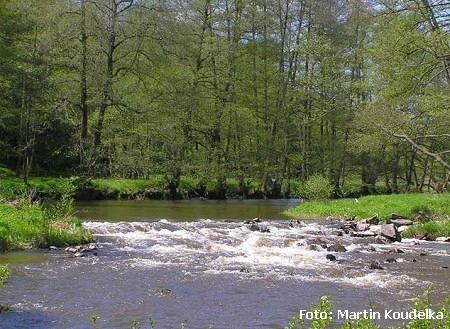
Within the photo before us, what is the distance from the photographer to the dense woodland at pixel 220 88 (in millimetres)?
25859

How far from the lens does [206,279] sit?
1115 centimetres

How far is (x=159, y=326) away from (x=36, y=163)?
32.2 m

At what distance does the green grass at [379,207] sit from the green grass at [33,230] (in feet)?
42.8

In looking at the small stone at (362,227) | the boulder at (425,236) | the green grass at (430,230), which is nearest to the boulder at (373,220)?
the small stone at (362,227)

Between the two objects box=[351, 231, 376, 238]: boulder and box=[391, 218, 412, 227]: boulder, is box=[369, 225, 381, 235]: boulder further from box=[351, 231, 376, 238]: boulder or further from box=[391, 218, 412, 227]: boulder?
box=[391, 218, 412, 227]: boulder

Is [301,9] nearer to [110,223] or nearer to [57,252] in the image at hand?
[110,223]

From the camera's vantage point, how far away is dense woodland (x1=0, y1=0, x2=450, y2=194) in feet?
84.8

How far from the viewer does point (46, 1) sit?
32.6m

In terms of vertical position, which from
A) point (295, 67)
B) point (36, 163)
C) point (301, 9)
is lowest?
point (36, 163)

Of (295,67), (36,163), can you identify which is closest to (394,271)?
(36,163)

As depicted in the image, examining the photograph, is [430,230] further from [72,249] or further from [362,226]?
[72,249]

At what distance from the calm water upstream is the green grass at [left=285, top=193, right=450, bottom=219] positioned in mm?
5122

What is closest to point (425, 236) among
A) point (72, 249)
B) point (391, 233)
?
point (391, 233)

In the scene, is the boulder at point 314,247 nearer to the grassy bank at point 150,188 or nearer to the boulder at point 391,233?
the boulder at point 391,233
